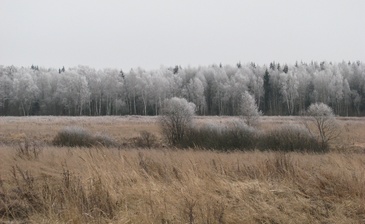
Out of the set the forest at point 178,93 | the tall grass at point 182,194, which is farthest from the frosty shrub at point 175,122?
the forest at point 178,93

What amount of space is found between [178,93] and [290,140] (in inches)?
2675

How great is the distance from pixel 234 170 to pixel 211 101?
3439 inches

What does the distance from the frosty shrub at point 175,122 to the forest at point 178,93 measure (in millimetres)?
51183

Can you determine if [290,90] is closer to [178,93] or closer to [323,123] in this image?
[178,93]

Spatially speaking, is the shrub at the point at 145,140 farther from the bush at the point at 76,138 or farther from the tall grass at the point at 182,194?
the tall grass at the point at 182,194

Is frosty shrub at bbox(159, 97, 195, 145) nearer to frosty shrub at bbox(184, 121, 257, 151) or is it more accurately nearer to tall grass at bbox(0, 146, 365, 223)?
frosty shrub at bbox(184, 121, 257, 151)

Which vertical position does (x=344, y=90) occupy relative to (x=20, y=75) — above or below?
below

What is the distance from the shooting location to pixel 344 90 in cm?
8550

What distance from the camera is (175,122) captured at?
31.7 m

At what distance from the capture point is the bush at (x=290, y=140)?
24.8m

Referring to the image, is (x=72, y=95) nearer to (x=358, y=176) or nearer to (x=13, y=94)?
(x=13, y=94)

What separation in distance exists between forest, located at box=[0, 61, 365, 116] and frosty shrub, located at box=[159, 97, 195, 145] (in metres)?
51.2

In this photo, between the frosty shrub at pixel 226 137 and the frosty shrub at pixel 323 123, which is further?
the frosty shrub at pixel 323 123

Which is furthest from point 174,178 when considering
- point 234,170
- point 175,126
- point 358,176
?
point 175,126
